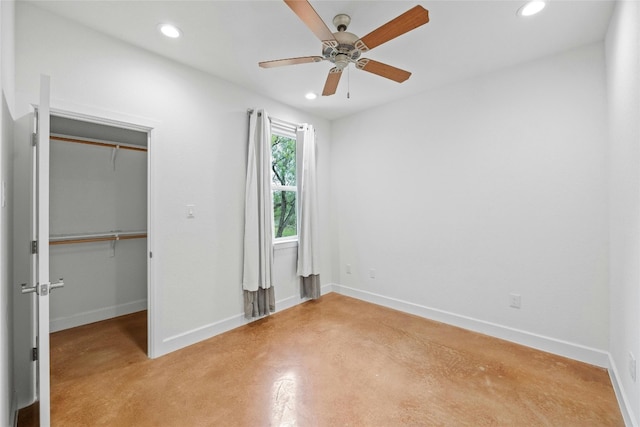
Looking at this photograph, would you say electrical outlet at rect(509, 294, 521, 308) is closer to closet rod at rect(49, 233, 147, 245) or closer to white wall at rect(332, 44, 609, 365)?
white wall at rect(332, 44, 609, 365)

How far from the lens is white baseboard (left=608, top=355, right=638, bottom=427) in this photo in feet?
5.39

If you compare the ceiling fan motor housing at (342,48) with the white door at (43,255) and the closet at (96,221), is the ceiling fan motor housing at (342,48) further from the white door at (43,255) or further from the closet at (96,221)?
the closet at (96,221)

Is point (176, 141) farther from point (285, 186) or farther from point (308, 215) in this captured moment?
point (308, 215)

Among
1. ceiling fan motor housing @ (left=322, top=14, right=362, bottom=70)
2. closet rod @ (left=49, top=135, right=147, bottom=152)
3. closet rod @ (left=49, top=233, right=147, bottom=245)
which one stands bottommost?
closet rod @ (left=49, top=233, right=147, bottom=245)

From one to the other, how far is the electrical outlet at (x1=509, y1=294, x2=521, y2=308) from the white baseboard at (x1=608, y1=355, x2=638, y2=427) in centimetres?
68

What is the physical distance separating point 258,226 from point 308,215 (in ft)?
2.68

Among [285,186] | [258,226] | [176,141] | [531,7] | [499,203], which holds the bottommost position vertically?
[258,226]

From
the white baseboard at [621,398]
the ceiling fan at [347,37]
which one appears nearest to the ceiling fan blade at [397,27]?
the ceiling fan at [347,37]

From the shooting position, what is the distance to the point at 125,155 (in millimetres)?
3559

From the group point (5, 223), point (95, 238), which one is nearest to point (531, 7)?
point (5, 223)

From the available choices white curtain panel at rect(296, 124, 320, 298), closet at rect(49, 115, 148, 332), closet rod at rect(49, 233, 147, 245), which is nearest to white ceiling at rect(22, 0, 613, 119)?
white curtain panel at rect(296, 124, 320, 298)

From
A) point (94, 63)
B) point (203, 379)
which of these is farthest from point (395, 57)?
point (203, 379)

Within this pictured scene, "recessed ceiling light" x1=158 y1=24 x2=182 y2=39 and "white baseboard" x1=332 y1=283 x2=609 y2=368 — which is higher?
"recessed ceiling light" x1=158 y1=24 x2=182 y2=39

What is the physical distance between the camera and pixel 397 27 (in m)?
1.65
